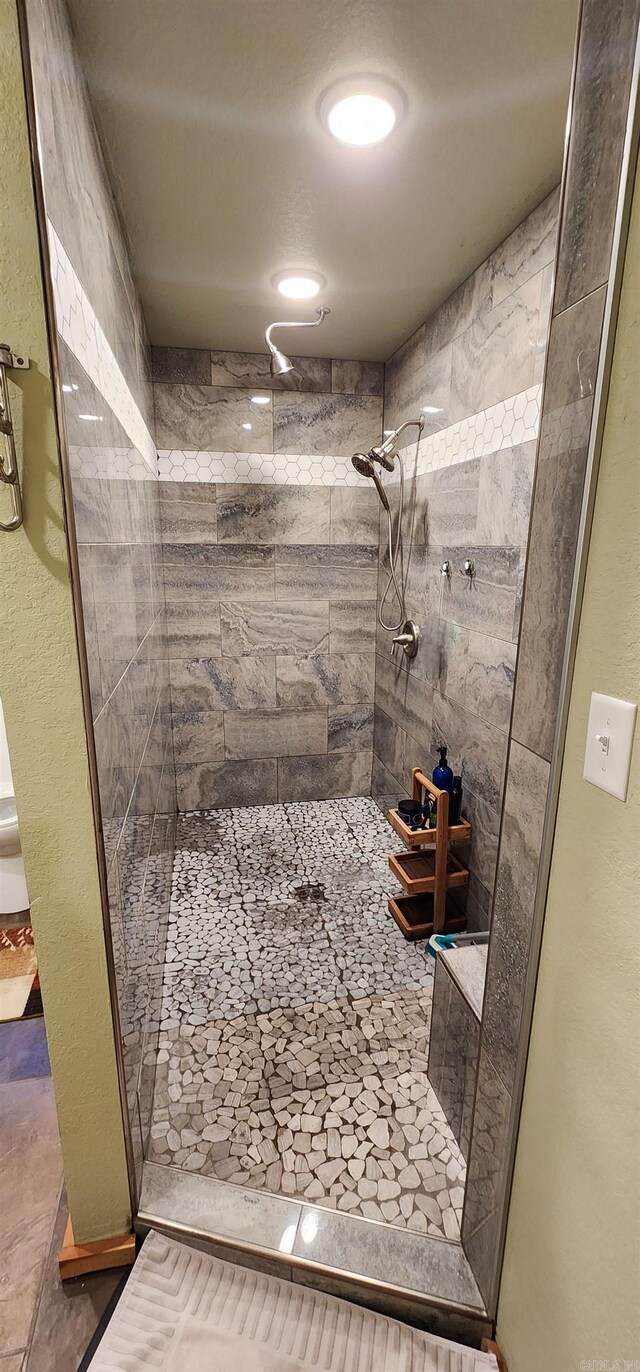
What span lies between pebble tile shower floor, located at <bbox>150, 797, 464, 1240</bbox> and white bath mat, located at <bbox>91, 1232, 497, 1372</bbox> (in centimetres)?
16

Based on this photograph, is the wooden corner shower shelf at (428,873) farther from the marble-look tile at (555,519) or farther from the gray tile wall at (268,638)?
the marble-look tile at (555,519)

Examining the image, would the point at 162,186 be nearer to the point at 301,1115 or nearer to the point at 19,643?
the point at 19,643

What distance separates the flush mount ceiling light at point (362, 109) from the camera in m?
1.17

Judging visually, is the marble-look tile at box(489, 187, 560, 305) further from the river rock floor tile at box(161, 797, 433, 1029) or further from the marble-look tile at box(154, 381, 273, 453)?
the river rock floor tile at box(161, 797, 433, 1029)

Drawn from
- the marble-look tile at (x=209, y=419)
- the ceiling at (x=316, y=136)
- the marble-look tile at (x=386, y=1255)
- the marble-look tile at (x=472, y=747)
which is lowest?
the marble-look tile at (x=386, y=1255)

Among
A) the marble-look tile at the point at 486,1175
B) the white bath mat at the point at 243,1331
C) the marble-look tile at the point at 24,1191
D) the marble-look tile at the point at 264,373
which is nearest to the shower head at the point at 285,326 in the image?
the marble-look tile at the point at 264,373

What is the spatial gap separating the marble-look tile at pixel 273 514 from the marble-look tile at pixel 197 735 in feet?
2.89

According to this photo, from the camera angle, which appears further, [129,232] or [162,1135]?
[129,232]

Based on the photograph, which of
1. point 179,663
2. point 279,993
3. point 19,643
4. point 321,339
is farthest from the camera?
point 179,663

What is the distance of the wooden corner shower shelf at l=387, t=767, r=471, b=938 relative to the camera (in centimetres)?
192

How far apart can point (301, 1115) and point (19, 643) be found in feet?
4.42

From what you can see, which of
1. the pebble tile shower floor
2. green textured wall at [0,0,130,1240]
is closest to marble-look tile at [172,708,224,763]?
the pebble tile shower floor

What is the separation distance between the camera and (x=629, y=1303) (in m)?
0.62

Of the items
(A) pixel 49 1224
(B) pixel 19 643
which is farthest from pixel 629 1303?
(A) pixel 49 1224
